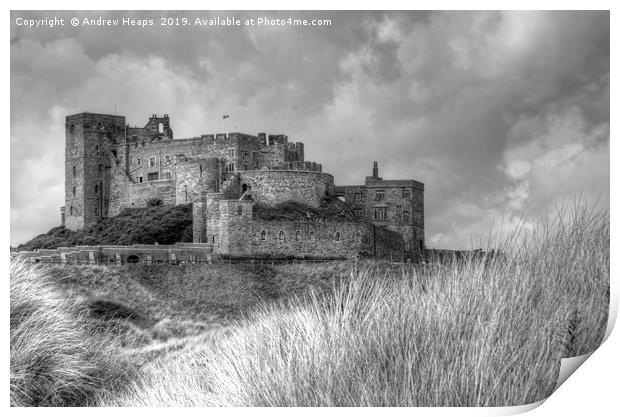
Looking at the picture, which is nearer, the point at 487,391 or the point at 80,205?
the point at 487,391

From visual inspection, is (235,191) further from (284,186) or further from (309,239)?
(309,239)

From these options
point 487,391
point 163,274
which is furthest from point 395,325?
point 163,274

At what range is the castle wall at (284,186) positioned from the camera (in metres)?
40.6

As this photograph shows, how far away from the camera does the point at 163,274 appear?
3434 cm

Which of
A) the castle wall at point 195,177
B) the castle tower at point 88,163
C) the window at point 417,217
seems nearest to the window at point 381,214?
the window at point 417,217

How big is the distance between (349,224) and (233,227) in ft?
14.7

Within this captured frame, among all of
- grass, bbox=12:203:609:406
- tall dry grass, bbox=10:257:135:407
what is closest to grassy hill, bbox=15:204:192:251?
tall dry grass, bbox=10:257:135:407

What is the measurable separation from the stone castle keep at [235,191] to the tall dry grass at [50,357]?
876 inches

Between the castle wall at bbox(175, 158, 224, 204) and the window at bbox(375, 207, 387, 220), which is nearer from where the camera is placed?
the castle wall at bbox(175, 158, 224, 204)

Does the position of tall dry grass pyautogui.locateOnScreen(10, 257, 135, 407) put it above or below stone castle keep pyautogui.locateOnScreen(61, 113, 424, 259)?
below

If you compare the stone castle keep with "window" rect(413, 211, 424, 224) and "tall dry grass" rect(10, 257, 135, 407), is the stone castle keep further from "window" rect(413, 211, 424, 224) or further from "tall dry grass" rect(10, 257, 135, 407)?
"tall dry grass" rect(10, 257, 135, 407)

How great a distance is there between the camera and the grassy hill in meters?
38.8

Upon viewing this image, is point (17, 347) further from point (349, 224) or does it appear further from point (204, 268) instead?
point (349, 224)

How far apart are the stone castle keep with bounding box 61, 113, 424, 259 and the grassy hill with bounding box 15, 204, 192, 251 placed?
2.30 feet
